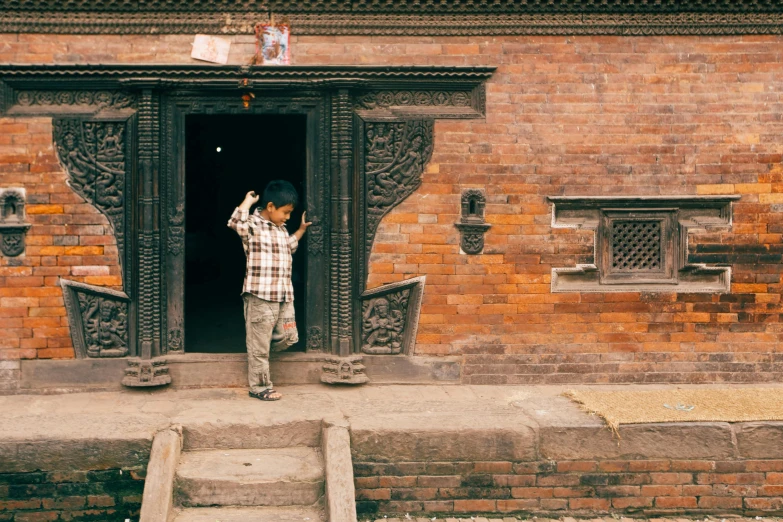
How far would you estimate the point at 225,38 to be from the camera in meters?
7.19

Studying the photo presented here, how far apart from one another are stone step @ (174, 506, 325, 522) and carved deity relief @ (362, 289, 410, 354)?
195 centimetres

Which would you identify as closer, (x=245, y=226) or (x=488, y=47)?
(x=245, y=226)

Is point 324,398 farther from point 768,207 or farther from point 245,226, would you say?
point 768,207

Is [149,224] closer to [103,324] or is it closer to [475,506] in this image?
[103,324]

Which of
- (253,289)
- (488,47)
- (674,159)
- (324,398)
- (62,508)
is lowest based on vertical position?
(62,508)

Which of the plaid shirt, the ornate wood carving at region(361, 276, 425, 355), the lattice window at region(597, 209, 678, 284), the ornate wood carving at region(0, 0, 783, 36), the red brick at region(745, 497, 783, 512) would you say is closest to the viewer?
the red brick at region(745, 497, 783, 512)

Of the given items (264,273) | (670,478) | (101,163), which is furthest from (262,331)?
(670,478)

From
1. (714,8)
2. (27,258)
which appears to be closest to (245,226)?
(27,258)

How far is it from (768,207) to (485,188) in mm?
2645

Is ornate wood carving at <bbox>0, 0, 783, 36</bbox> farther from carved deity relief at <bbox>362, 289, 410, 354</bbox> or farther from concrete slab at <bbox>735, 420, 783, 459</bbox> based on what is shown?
concrete slab at <bbox>735, 420, 783, 459</bbox>

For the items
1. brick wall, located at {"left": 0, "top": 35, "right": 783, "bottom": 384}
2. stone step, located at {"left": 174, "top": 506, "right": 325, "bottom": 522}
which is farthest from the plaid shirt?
stone step, located at {"left": 174, "top": 506, "right": 325, "bottom": 522}

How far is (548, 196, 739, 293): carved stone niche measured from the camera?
749cm

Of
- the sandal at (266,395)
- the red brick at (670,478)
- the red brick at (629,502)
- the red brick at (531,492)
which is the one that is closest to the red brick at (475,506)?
the red brick at (531,492)

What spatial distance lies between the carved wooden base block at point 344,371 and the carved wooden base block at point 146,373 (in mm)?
1402
